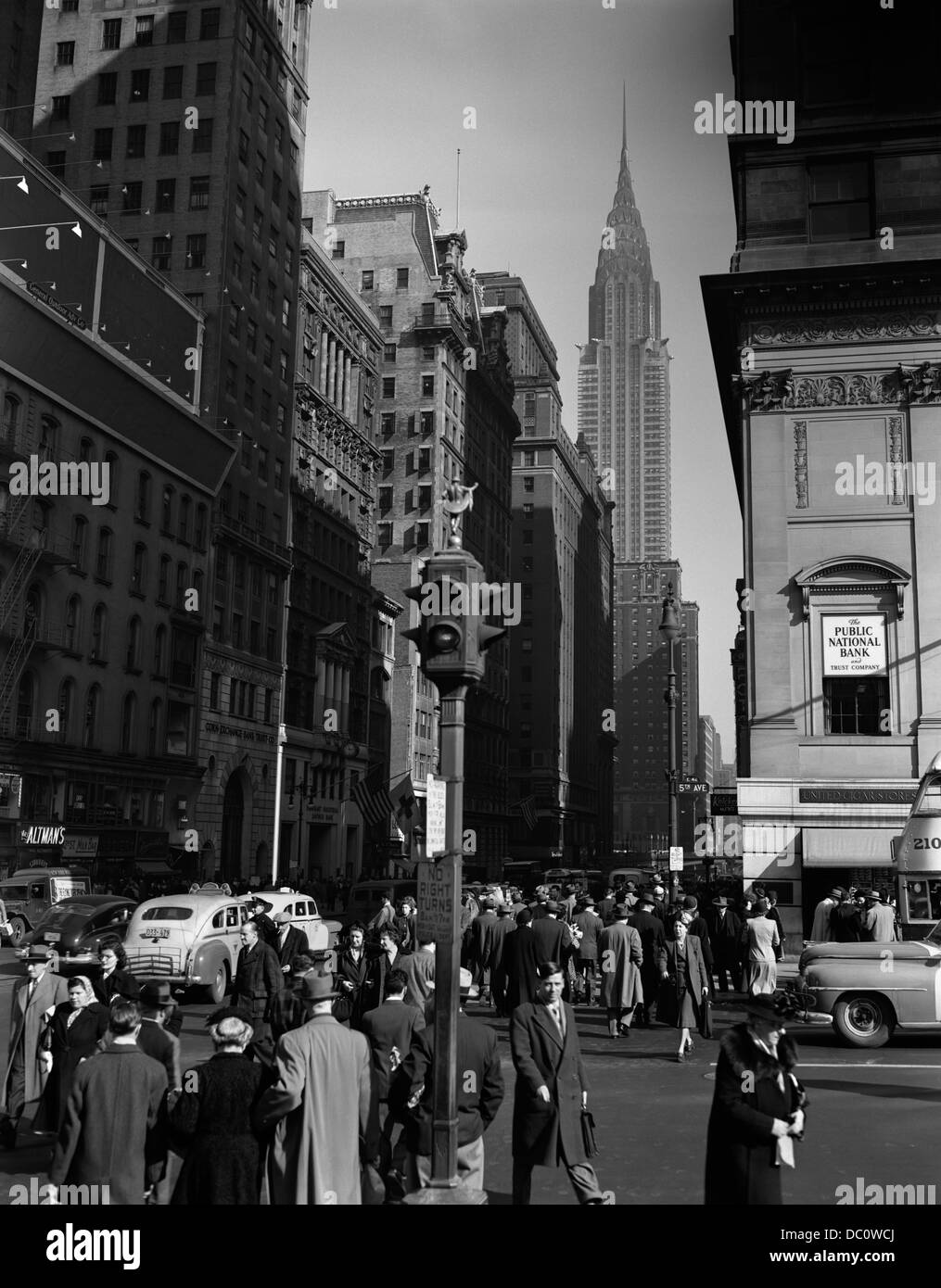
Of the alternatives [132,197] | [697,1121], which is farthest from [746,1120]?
[132,197]

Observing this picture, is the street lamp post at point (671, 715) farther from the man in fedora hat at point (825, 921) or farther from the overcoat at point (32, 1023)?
the overcoat at point (32, 1023)

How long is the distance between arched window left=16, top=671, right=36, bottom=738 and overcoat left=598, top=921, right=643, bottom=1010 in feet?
108

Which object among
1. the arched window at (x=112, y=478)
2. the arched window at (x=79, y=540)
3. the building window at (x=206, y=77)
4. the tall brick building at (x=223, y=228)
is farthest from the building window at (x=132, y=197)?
the arched window at (x=79, y=540)

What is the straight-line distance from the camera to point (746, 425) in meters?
39.8

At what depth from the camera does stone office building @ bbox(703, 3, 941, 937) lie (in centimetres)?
3759

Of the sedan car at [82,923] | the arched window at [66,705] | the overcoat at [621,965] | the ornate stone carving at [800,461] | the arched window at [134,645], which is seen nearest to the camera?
the overcoat at [621,965]

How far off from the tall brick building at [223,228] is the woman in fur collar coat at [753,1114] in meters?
54.8

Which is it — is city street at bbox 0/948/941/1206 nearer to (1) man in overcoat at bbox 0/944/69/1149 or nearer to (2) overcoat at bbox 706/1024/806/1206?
(1) man in overcoat at bbox 0/944/69/1149

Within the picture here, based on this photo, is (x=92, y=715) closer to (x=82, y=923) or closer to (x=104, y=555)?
(x=104, y=555)

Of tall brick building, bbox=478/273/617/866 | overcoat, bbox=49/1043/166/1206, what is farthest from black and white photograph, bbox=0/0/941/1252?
tall brick building, bbox=478/273/617/866

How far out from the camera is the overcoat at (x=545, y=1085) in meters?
9.09

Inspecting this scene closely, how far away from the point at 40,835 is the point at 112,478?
53.5 ft
